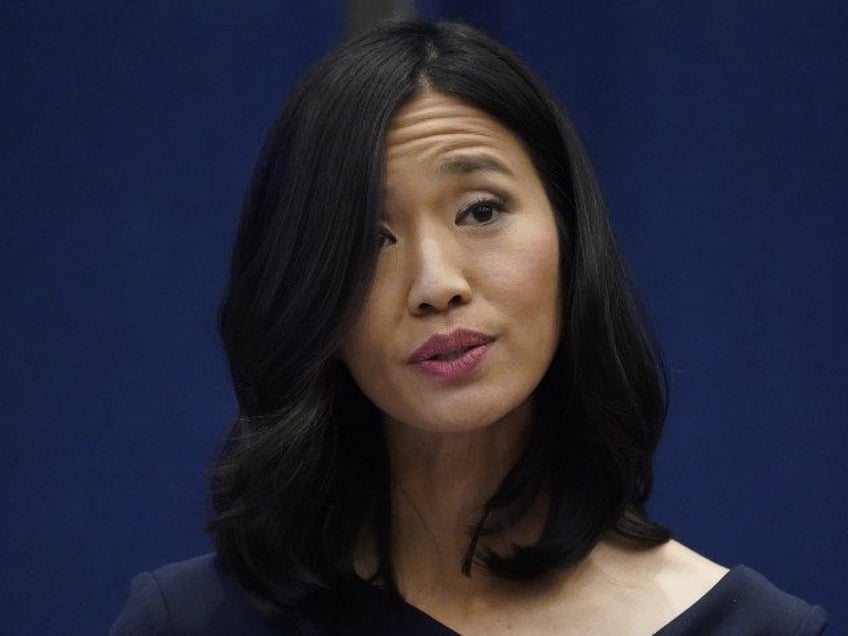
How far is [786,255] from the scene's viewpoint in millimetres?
3322

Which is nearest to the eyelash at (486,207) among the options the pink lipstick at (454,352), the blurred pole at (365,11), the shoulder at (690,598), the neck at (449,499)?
the pink lipstick at (454,352)

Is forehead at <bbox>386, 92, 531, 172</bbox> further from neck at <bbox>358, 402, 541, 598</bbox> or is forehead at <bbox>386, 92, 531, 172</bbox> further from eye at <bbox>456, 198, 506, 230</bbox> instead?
neck at <bbox>358, 402, 541, 598</bbox>

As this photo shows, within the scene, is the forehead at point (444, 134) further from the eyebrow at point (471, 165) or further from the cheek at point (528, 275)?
the cheek at point (528, 275)

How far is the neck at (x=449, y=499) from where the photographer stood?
234 centimetres

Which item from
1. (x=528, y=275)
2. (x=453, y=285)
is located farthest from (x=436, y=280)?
(x=528, y=275)

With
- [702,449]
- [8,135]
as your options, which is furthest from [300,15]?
[702,449]

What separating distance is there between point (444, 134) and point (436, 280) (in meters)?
0.19

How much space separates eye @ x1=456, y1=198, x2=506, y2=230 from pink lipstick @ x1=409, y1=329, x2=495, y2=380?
137 mm

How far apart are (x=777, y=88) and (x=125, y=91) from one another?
44.6 inches

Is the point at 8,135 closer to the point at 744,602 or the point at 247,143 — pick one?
the point at 247,143

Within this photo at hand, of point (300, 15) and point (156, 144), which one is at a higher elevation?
point (300, 15)

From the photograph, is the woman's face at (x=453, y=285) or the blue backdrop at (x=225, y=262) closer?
the woman's face at (x=453, y=285)

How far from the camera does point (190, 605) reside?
2.37 meters

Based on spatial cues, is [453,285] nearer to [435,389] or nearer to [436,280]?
[436,280]
